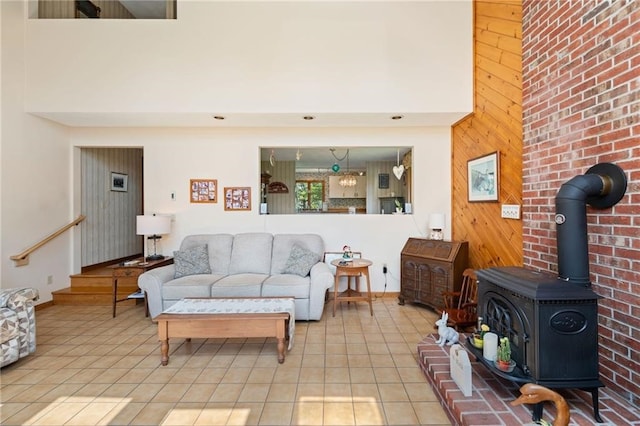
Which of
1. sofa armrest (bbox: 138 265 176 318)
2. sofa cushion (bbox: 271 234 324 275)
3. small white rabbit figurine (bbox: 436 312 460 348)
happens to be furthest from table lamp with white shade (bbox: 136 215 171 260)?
small white rabbit figurine (bbox: 436 312 460 348)

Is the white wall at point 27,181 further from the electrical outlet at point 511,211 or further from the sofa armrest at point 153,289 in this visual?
the electrical outlet at point 511,211

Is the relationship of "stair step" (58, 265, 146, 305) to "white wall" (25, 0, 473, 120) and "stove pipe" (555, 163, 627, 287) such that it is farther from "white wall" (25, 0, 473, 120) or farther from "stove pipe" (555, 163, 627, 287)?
"stove pipe" (555, 163, 627, 287)

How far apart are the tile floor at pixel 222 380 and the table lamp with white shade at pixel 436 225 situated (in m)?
1.27

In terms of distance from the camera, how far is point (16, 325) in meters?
2.48

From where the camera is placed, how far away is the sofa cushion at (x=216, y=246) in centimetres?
400

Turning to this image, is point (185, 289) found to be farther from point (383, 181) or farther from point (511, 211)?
point (383, 181)

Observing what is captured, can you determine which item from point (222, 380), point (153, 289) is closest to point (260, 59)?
point (153, 289)

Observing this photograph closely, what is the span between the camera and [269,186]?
7.73 m

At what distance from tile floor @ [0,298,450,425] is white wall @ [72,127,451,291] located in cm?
142

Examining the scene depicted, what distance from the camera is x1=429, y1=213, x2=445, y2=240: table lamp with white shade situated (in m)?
4.02

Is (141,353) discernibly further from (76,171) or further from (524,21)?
(524,21)

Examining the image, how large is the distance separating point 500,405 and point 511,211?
183 centimetres

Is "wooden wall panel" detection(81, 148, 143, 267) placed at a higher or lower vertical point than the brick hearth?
higher

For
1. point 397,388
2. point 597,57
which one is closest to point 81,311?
point 397,388
